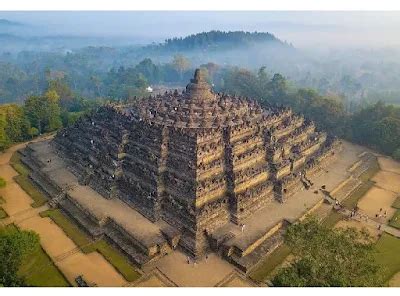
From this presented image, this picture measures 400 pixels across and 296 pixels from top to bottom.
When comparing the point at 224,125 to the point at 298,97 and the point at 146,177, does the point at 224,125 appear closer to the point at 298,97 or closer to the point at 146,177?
the point at 146,177

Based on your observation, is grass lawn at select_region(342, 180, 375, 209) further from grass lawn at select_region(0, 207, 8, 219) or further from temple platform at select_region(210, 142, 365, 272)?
grass lawn at select_region(0, 207, 8, 219)

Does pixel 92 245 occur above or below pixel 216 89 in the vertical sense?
above

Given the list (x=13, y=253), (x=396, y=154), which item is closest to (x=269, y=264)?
(x=13, y=253)

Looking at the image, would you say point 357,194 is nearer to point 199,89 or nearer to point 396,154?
point 396,154

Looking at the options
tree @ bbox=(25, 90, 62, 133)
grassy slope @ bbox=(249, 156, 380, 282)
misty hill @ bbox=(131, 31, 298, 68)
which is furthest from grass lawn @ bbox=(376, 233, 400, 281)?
misty hill @ bbox=(131, 31, 298, 68)

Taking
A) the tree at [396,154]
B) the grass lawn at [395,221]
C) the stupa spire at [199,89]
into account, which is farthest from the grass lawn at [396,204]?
the stupa spire at [199,89]

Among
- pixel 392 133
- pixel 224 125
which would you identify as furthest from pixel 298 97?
pixel 224 125

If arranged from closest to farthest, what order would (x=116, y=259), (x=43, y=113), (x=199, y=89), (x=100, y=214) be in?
(x=116, y=259)
(x=100, y=214)
(x=199, y=89)
(x=43, y=113)

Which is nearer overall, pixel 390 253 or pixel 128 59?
pixel 390 253
